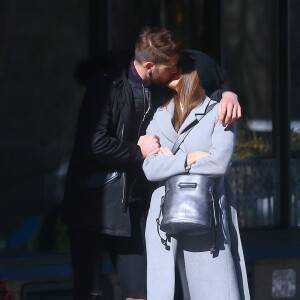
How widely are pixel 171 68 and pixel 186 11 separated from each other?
218cm

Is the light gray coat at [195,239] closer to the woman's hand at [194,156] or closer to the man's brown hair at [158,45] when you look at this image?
the woman's hand at [194,156]

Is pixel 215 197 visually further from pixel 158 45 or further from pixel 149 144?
pixel 158 45

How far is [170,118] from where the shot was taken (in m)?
4.73

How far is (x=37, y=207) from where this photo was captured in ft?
20.5

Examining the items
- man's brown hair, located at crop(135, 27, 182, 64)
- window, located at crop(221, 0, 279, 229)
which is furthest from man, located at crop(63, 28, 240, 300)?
window, located at crop(221, 0, 279, 229)

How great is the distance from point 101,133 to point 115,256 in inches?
27.5

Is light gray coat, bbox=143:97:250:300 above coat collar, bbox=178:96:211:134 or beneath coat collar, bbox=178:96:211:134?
beneath

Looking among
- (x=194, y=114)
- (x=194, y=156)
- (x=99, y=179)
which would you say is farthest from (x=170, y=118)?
(x=99, y=179)

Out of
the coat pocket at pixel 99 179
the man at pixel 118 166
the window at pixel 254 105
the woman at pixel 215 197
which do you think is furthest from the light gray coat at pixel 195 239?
the window at pixel 254 105

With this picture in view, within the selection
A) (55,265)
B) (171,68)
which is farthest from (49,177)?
(171,68)

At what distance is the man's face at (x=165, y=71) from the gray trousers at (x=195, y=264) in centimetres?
57

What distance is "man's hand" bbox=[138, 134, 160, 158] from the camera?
15.4 ft

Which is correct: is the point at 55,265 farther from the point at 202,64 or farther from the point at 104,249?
the point at 202,64

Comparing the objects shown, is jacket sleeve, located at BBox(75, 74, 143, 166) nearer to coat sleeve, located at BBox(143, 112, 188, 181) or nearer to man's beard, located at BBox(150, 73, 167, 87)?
coat sleeve, located at BBox(143, 112, 188, 181)
